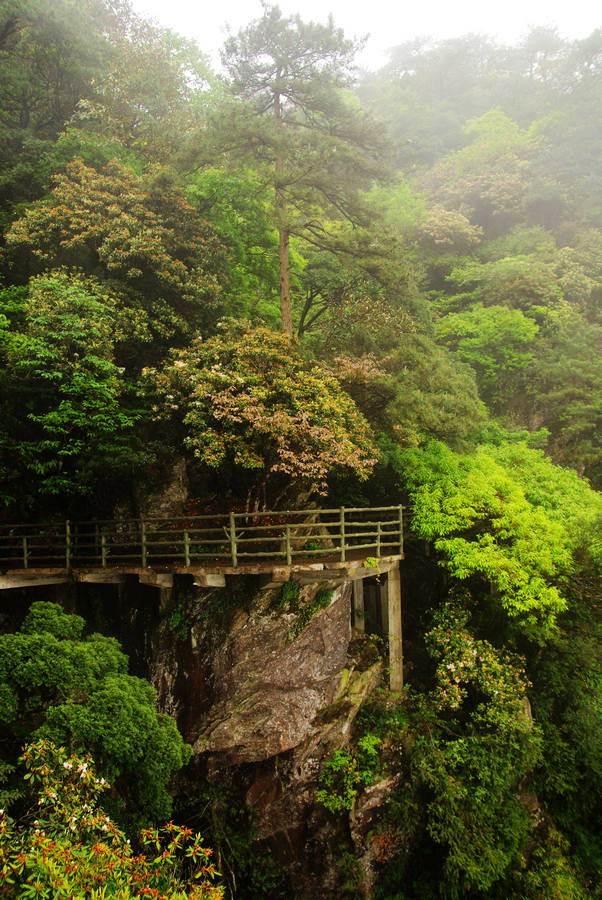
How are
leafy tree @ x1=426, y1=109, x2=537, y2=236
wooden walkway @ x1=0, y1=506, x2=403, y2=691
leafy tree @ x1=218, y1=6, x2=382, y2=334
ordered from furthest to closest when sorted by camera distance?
leafy tree @ x1=426, y1=109, x2=537, y2=236, leafy tree @ x1=218, y1=6, x2=382, y2=334, wooden walkway @ x1=0, y1=506, x2=403, y2=691

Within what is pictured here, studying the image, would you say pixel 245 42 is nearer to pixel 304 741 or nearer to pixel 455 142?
pixel 304 741

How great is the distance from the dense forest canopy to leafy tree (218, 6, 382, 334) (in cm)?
8

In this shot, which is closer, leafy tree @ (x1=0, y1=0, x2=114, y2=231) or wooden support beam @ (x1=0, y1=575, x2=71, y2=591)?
wooden support beam @ (x1=0, y1=575, x2=71, y2=591)

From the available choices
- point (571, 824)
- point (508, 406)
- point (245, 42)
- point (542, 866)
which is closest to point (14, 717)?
point (542, 866)

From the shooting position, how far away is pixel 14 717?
6195mm

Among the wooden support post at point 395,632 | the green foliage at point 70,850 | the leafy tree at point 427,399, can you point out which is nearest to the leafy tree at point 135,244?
the leafy tree at point 427,399

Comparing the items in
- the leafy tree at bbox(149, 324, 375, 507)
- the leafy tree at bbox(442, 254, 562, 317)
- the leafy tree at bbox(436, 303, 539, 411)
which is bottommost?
the leafy tree at bbox(149, 324, 375, 507)

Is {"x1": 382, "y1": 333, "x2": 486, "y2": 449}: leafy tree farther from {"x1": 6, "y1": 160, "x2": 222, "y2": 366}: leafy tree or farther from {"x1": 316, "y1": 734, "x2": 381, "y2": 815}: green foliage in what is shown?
{"x1": 316, "y1": 734, "x2": 381, "y2": 815}: green foliage

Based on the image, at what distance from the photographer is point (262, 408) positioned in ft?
30.4

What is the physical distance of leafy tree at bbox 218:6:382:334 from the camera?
12414 mm

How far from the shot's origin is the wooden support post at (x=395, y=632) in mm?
11289

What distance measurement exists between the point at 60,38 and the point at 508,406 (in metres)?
20.7

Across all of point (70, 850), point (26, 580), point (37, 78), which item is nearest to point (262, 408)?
point (26, 580)

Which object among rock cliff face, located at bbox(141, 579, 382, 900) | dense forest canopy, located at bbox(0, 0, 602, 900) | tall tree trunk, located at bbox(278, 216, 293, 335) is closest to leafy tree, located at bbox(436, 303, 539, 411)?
dense forest canopy, located at bbox(0, 0, 602, 900)
